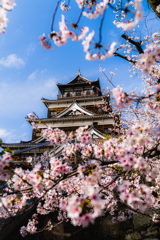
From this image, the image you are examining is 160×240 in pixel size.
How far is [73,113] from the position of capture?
66.3 ft

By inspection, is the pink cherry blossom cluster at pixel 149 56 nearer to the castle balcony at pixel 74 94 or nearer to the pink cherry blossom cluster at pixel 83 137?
the pink cherry blossom cluster at pixel 83 137

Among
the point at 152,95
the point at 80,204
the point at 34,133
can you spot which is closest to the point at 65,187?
the point at 80,204

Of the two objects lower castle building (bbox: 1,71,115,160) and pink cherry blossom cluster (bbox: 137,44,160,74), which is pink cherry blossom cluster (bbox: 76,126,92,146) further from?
lower castle building (bbox: 1,71,115,160)

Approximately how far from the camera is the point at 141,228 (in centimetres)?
411

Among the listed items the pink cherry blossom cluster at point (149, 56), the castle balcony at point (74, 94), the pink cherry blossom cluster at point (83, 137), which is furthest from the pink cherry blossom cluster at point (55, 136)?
the castle balcony at point (74, 94)

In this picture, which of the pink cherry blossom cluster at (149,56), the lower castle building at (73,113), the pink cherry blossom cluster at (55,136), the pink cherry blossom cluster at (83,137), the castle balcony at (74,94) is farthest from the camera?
the castle balcony at (74,94)

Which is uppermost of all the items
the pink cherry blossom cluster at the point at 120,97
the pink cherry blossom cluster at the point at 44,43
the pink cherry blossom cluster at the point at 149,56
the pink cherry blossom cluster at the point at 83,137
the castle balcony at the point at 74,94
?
the castle balcony at the point at 74,94

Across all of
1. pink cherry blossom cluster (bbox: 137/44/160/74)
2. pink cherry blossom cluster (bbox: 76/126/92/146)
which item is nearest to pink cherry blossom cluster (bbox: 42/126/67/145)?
pink cherry blossom cluster (bbox: 76/126/92/146)

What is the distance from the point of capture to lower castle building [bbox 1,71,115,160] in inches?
705

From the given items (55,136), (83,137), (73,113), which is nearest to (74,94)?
(73,113)

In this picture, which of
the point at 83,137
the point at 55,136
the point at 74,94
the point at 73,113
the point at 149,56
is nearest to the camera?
the point at 149,56

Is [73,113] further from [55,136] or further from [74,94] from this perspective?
[55,136]

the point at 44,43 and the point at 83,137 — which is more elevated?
the point at 44,43

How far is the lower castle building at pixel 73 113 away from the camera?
17916mm
